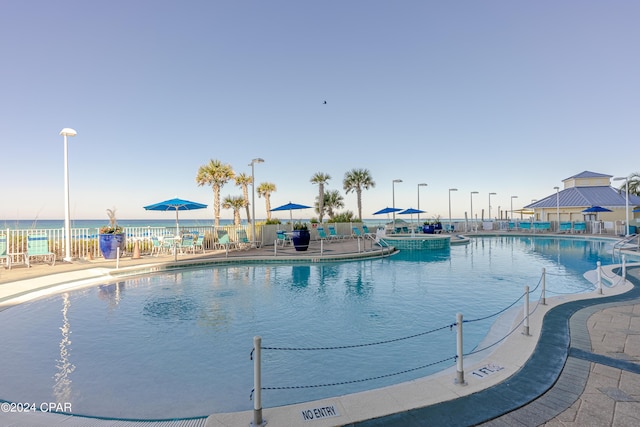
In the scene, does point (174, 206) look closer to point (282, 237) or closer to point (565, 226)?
point (282, 237)

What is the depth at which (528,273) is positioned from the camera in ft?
31.5

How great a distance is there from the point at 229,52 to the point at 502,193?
115 ft

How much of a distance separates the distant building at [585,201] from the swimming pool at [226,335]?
27.8 metres

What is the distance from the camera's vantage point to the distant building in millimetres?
29406

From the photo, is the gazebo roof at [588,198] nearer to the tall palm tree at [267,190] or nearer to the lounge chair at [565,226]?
the lounge chair at [565,226]

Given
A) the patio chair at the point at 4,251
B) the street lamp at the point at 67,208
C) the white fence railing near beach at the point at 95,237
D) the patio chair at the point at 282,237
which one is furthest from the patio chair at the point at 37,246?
the patio chair at the point at 282,237

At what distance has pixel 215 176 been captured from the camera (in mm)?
22562

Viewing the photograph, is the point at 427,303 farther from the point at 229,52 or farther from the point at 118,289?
the point at 229,52

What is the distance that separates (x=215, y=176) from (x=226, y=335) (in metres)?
19.5

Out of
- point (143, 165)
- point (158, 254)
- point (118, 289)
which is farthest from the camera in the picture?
point (143, 165)

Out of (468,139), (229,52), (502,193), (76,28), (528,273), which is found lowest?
(528,273)

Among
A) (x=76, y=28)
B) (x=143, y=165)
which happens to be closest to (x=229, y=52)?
(x=76, y=28)

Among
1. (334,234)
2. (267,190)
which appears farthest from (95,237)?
(267,190)

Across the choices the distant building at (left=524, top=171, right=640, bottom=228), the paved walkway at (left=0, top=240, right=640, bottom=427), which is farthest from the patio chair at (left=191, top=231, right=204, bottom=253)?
the distant building at (left=524, top=171, right=640, bottom=228)
